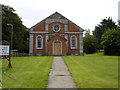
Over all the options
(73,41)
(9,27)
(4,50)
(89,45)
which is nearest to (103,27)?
(89,45)

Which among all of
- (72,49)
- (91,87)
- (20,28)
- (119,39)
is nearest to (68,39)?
(72,49)

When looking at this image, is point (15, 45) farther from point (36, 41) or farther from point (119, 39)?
point (119, 39)

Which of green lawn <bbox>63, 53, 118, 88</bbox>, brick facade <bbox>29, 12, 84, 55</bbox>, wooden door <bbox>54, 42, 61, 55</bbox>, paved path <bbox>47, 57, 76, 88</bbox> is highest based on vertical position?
brick facade <bbox>29, 12, 84, 55</bbox>

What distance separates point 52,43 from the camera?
31625 millimetres

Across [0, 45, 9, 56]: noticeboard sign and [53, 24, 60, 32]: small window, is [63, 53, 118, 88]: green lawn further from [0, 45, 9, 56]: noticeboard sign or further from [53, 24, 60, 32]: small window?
[53, 24, 60, 32]: small window

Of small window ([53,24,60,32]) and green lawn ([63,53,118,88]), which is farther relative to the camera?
small window ([53,24,60,32])

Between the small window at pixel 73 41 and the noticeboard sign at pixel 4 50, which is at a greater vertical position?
the small window at pixel 73 41

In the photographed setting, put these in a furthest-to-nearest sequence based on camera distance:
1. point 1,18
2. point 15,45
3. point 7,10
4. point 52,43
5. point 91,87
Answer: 1. point 15,45
2. point 7,10
3. point 1,18
4. point 52,43
5. point 91,87

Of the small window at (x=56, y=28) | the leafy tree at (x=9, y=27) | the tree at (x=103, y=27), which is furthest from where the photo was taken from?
the tree at (x=103, y=27)

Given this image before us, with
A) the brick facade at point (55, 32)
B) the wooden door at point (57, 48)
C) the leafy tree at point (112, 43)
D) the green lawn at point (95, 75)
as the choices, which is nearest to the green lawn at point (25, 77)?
the green lawn at point (95, 75)

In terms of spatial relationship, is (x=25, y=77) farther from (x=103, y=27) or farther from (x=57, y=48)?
(x=103, y=27)

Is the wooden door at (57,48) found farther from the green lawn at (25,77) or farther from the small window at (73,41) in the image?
the green lawn at (25,77)

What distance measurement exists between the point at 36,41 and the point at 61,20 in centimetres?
621

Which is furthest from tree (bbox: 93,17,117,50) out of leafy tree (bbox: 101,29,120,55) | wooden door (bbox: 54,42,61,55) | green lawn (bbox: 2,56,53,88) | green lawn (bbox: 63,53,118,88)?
green lawn (bbox: 2,56,53,88)
